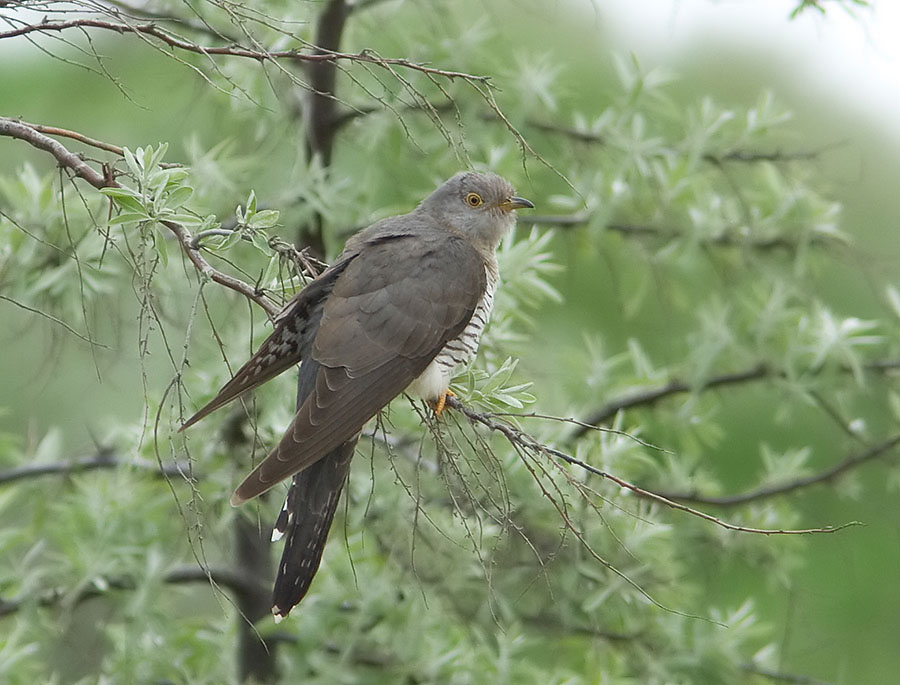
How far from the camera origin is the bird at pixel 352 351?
2.43 metres

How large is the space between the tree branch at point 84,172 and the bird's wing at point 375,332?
44 cm

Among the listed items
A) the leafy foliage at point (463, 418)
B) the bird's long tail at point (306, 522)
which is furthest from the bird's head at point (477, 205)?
the bird's long tail at point (306, 522)

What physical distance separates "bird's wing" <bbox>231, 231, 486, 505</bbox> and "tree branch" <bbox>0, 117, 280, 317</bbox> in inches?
17.3

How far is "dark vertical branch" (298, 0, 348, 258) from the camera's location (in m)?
3.98

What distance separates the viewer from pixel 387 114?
3.83 m

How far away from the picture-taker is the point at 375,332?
109 inches

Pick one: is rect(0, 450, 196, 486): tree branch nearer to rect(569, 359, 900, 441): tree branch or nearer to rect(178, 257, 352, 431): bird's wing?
rect(178, 257, 352, 431): bird's wing

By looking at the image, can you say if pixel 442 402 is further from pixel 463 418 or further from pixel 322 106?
pixel 322 106

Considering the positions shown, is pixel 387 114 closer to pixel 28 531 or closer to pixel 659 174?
pixel 659 174

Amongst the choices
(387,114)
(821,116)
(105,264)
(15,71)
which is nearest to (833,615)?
(821,116)

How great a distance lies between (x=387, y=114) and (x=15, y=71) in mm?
5370

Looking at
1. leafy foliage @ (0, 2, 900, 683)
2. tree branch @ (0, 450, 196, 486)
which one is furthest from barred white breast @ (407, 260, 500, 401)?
tree branch @ (0, 450, 196, 486)

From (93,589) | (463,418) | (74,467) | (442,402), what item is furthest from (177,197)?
(74,467)

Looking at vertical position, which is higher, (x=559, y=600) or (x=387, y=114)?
(x=387, y=114)
